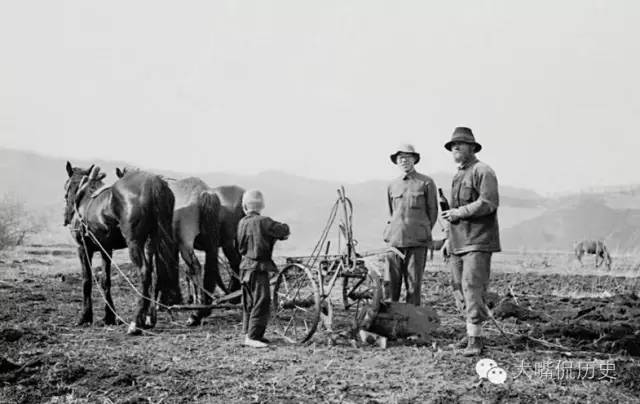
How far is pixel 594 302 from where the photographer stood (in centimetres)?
992

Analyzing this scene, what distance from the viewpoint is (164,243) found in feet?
26.2

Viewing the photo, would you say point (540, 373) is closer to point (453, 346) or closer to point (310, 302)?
point (453, 346)

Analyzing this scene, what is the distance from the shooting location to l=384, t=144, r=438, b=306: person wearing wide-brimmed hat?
7.26 m

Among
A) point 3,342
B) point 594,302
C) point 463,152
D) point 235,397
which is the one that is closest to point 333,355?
point 235,397

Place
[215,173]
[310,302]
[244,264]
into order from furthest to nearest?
[215,173] < [310,302] < [244,264]

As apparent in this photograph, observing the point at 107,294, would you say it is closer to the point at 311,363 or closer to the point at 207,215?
the point at 207,215

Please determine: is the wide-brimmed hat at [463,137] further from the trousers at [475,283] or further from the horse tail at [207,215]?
the horse tail at [207,215]

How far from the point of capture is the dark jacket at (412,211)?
7270 millimetres

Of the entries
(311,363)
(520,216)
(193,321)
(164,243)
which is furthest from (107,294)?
(520,216)

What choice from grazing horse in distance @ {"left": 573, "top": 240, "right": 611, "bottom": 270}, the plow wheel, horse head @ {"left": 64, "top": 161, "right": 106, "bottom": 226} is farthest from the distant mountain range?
the plow wheel

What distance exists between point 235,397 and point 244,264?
2.10 meters

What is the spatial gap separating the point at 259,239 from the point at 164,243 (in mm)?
2033

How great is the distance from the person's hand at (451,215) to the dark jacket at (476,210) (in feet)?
0.13

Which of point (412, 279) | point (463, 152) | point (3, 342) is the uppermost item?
point (463, 152)
